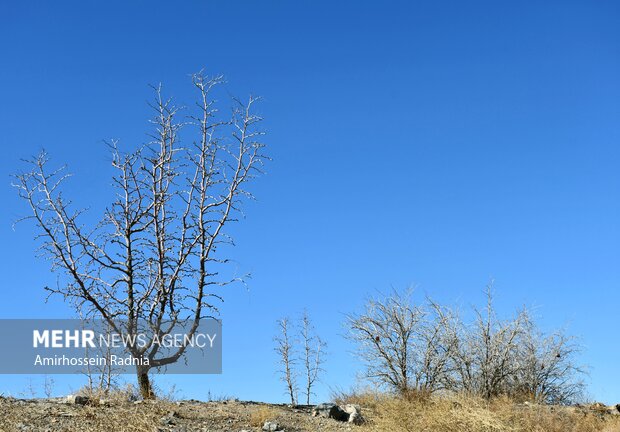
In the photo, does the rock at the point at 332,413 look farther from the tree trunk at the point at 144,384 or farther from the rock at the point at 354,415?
the tree trunk at the point at 144,384

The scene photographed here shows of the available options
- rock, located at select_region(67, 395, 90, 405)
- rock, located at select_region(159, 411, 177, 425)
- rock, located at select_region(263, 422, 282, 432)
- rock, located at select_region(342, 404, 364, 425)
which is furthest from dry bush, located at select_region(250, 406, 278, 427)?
rock, located at select_region(67, 395, 90, 405)

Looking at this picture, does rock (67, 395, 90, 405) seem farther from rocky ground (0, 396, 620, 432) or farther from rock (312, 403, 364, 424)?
rock (312, 403, 364, 424)

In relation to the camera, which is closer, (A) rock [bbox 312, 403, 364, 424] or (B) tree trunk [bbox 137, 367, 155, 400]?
(A) rock [bbox 312, 403, 364, 424]

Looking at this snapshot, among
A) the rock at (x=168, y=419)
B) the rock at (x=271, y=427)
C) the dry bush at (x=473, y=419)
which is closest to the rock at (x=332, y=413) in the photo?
the dry bush at (x=473, y=419)

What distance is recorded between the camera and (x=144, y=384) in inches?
622

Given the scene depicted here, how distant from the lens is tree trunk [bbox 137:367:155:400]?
15.6m

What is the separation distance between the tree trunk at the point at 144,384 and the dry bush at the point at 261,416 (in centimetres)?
275

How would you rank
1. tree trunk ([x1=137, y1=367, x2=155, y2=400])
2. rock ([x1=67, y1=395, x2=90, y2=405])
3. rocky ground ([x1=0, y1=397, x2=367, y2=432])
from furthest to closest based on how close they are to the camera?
tree trunk ([x1=137, y1=367, x2=155, y2=400]) < rock ([x1=67, y1=395, x2=90, y2=405]) < rocky ground ([x1=0, y1=397, x2=367, y2=432])

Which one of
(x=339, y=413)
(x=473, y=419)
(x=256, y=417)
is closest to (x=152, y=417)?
(x=256, y=417)

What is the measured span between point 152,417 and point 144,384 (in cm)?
309

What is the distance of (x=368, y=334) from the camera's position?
25.4 m

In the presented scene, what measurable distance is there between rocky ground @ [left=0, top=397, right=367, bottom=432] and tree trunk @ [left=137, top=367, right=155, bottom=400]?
1053 millimetres

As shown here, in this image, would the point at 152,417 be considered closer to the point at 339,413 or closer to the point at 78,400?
the point at 78,400

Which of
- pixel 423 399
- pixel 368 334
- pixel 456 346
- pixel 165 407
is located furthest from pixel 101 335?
pixel 456 346
